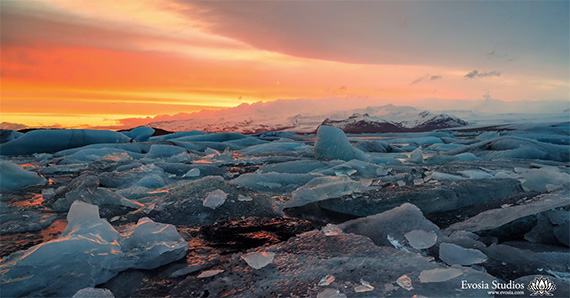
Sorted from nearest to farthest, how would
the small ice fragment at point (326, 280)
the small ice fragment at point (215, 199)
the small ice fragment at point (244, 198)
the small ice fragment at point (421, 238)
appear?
the small ice fragment at point (326, 280) → the small ice fragment at point (421, 238) → the small ice fragment at point (215, 199) → the small ice fragment at point (244, 198)

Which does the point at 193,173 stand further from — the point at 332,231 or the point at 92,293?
the point at 92,293

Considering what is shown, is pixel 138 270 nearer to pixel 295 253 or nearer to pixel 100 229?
pixel 100 229

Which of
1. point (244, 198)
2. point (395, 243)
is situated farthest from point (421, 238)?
point (244, 198)

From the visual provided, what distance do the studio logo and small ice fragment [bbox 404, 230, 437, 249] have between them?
490 mm

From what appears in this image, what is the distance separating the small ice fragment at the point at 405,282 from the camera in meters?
1.29

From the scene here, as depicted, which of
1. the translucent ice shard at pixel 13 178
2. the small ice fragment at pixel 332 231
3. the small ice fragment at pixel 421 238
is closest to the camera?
the small ice fragment at pixel 421 238

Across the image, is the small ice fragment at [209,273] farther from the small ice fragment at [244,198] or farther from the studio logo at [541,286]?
the studio logo at [541,286]

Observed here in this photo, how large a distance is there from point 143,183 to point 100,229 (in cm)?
218

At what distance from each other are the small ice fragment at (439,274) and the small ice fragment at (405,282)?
0.18 feet

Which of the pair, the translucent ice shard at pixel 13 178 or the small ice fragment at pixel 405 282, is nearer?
the small ice fragment at pixel 405 282

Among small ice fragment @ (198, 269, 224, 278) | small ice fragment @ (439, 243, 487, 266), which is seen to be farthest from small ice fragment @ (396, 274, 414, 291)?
small ice fragment @ (198, 269, 224, 278)

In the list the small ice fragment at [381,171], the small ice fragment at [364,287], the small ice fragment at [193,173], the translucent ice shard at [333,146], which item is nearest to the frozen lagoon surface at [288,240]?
the small ice fragment at [364,287]

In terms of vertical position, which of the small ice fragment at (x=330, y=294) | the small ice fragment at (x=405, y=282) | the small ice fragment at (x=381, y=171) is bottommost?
the small ice fragment at (x=381, y=171)

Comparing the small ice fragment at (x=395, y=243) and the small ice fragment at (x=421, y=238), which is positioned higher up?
the small ice fragment at (x=421, y=238)
